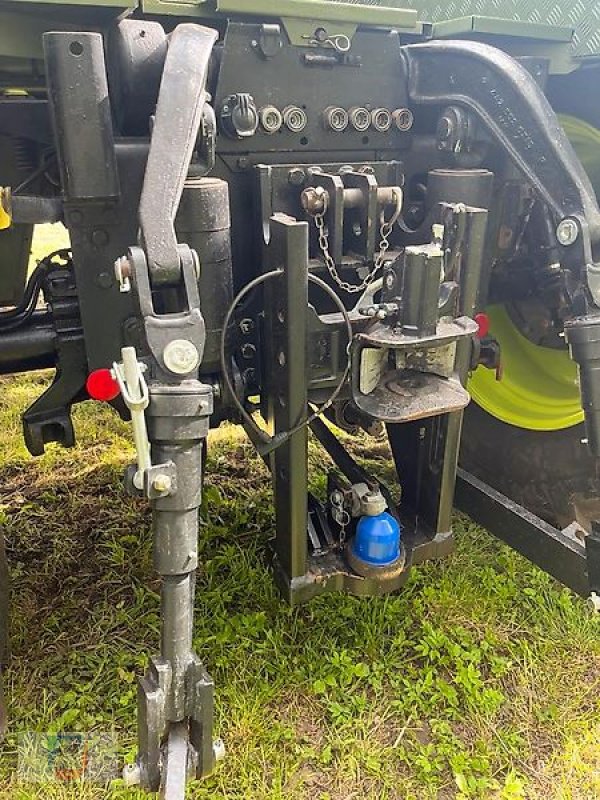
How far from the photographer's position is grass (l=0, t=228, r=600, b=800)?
1983mm

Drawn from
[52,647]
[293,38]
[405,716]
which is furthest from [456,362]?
[52,647]

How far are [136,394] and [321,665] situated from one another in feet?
4.60

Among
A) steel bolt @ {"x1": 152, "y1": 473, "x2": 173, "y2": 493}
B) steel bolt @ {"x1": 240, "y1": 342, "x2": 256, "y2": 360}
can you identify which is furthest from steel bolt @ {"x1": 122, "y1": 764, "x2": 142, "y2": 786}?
steel bolt @ {"x1": 240, "y1": 342, "x2": 256, "y2": 360}

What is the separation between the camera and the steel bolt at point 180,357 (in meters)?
1.23

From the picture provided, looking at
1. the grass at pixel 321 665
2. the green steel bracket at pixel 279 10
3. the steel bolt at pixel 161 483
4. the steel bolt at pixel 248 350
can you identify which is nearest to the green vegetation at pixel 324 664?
the grass at pixel 321 665

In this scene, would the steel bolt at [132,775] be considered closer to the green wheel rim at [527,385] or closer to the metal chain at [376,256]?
the metal chain at [376,256]

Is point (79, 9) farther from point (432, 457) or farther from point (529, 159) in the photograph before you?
point (432, 457)

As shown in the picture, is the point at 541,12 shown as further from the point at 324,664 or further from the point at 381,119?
the point at 324,664

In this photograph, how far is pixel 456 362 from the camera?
194 centimetres

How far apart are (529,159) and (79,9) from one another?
3.69ft

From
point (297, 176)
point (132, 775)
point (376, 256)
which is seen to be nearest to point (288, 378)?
point (376, 256)

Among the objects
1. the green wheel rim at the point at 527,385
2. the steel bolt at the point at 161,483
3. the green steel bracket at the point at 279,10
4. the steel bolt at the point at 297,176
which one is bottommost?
the green wheel rim at the point at 527,385

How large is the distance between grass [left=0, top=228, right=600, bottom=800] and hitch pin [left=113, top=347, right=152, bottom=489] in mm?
1148

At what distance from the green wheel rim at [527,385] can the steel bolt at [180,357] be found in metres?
1.91
